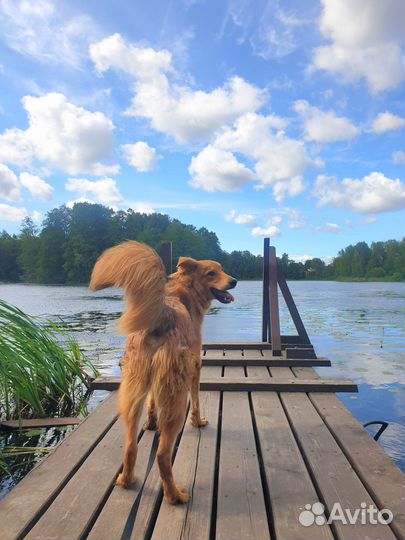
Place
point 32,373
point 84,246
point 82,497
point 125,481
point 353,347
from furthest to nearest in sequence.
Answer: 1. point 84,246
2. point 353,347
3. point 32,373
4. point 125,481
5. point 82,497

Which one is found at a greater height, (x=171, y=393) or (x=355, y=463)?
(x=171, y=393)

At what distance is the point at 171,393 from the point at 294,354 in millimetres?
4236

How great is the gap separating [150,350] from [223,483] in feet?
3.65

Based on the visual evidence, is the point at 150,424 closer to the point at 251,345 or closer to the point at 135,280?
the point at 135,280

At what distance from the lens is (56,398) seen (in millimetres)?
5617

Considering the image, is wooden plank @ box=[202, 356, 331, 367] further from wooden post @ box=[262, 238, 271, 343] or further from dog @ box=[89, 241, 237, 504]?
dog @ box=[89, 241, 237, 504]

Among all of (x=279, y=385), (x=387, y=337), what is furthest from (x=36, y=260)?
(x=279, y=385)

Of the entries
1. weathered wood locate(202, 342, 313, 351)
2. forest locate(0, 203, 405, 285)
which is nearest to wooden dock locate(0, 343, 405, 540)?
weathered wood locate(202, 342, 313, 351)

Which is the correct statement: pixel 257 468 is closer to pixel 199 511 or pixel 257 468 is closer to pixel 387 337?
pixel 199 511

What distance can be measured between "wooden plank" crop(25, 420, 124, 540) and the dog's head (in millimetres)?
1689

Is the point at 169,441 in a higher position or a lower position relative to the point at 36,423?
higher

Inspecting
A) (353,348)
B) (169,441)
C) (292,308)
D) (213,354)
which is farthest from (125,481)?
(353,348)

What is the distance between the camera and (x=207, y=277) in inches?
154

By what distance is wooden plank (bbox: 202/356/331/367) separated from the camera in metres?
5.96
